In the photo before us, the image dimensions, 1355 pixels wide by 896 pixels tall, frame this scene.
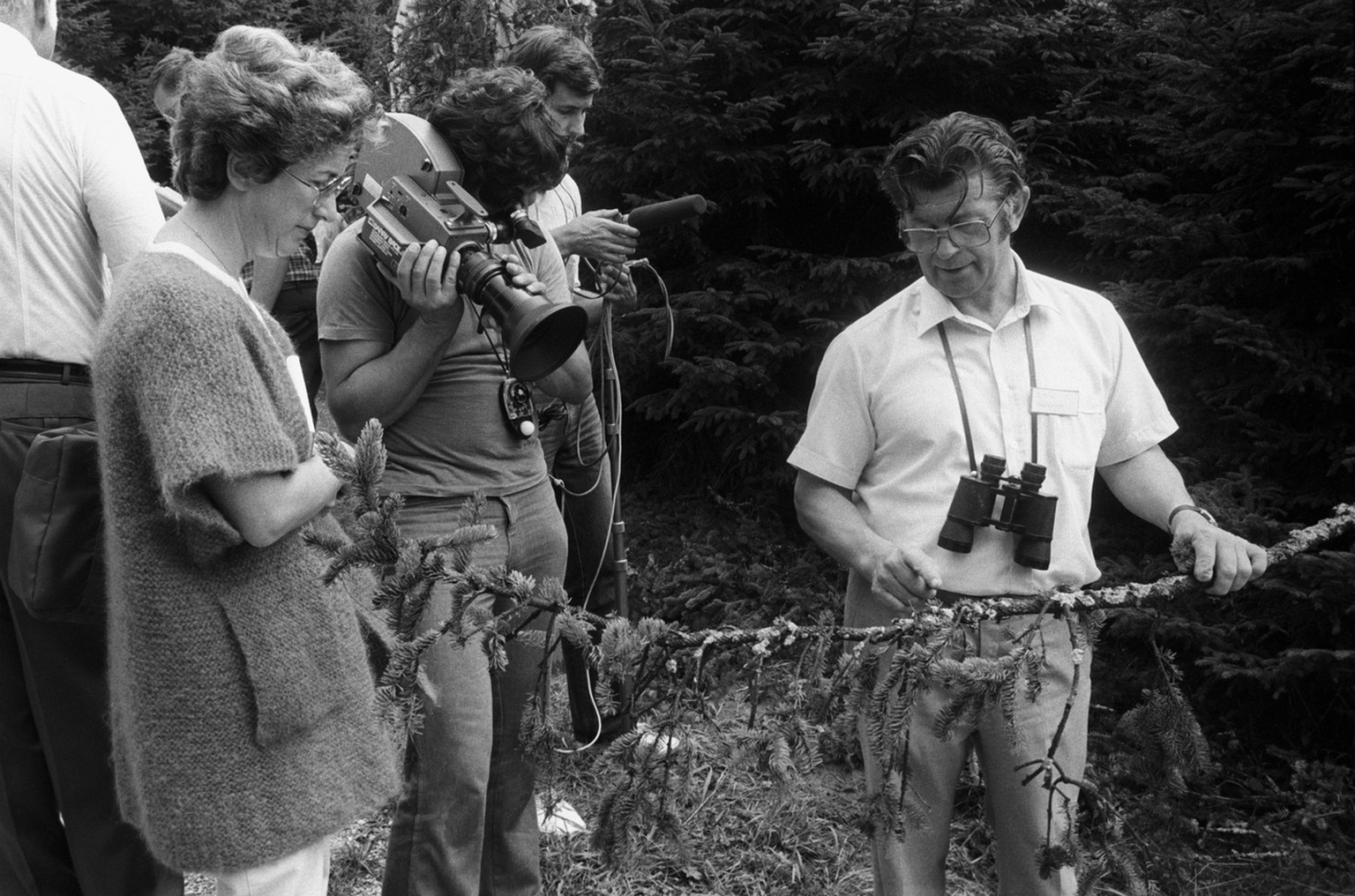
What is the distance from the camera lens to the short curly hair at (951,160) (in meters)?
2.33

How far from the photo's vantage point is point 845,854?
12.3 feet

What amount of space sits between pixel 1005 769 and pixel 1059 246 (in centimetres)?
273

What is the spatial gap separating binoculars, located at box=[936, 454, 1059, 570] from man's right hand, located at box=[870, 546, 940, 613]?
0.30 feet

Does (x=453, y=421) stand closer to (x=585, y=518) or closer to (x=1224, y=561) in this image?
(x=585, y=518)

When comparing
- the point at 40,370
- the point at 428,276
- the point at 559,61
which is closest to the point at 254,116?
the point at 428,276

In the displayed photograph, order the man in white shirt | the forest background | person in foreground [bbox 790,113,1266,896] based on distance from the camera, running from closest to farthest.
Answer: person in foreground [bbox 790,113,1266,896]
the man in white shirt
the forest background

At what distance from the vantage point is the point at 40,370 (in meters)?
2.46

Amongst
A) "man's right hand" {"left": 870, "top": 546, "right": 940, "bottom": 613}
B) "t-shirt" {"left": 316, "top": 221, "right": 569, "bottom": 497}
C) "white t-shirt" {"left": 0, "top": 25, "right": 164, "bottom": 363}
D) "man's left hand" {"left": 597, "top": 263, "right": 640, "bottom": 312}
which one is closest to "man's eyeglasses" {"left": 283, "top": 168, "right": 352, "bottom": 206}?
"t-shirt" {"left": 316, "top": 221, "right": 569, "bottom": 497}

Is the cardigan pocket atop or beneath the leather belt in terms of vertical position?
beneath

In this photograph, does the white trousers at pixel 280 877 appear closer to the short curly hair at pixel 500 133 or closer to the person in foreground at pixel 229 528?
the person in foreground at pixel 229 528

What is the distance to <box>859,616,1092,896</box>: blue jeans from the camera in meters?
2.35

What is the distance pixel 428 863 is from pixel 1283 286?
274cm

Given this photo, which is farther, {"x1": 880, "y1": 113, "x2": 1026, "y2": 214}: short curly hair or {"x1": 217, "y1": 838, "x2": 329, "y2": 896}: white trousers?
{"x1": 880, "y1": 113, "x2": 1026, "y2": 214}: short curly hair

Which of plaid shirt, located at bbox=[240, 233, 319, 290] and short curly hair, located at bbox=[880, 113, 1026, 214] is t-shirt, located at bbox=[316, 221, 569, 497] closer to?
short curly hair, located at bbox=[880, 113, 1026, 214]
